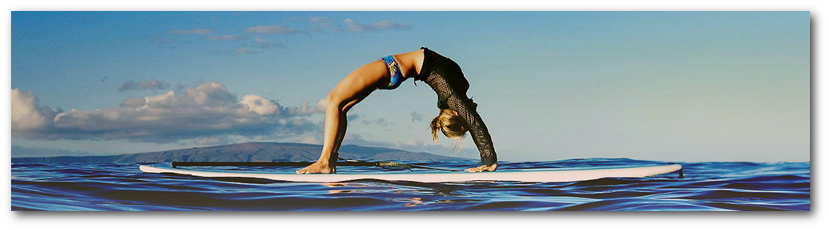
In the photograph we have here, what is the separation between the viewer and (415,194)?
5707 mm

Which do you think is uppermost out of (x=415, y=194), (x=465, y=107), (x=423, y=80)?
(x=423, y=80)

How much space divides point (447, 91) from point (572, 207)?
214 centimetres

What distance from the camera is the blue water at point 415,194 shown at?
16.7 ft

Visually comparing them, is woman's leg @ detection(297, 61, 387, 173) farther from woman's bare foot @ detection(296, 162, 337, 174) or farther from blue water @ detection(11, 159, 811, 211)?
blue water @ detection(11, 159, 811, 211)

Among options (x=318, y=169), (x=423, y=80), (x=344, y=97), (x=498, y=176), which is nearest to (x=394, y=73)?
(x=423, y=80)

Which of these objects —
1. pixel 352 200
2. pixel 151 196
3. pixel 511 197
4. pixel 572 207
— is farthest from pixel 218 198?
pixel 572 207

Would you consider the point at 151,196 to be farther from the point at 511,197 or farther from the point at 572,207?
the point at 572,207

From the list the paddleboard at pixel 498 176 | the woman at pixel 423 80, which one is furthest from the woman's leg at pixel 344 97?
the paddleboard at pixel 498 176

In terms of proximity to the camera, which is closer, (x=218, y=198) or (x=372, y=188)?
(x=218, y=198)

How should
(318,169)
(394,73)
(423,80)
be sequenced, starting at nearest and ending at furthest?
1. (394,73)
2. (423,80)
3. (318,169)

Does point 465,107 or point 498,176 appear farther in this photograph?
point 465,107

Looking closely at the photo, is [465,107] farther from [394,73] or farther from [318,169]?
[318,169]

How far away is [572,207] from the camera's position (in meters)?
4.92

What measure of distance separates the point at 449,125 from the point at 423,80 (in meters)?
0.48
